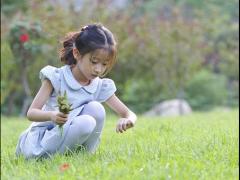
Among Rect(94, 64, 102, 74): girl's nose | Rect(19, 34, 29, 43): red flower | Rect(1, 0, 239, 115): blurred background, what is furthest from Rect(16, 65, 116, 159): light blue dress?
Rect(19, 34, 29, 43): red flower

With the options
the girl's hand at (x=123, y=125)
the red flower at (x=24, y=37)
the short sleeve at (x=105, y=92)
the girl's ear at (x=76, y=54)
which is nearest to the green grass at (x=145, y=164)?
the girl's hand at (x=123, y=125)

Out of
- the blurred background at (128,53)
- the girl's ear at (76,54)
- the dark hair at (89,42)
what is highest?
the dark hair at (89,42)

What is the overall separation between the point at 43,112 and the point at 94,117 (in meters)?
0.32

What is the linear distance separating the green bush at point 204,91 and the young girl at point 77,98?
1414 cm

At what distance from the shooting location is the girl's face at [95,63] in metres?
3.46

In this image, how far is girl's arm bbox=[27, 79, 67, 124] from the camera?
3115 mm

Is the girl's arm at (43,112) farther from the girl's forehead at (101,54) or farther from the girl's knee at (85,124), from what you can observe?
the girl's forehead at (101,54)

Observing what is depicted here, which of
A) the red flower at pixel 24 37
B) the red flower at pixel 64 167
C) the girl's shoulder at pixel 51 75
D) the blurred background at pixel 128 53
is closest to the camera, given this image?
the red flower at pixel 64 167

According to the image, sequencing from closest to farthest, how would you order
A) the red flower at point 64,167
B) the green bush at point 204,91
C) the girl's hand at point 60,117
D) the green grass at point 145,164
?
the green grass at point 145,164 → the red flower at point 64,167 → the girl's hand at point 60,117 → the green bush at point 204,91

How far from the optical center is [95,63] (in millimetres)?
3482

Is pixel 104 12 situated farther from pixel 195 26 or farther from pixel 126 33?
pixel 195 26

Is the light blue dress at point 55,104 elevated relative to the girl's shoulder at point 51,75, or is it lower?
lower

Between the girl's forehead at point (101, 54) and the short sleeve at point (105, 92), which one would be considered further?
the short sleeve at point (105, 92)

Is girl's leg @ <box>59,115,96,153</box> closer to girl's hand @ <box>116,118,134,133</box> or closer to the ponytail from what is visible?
girl's hand @ <box>116,118,134,133</box>
